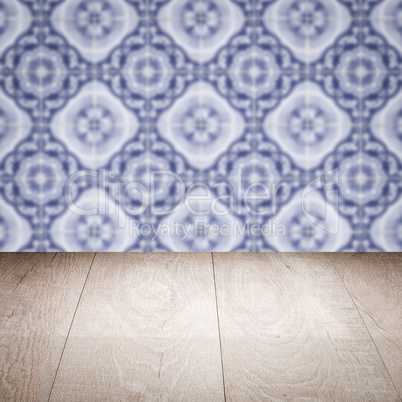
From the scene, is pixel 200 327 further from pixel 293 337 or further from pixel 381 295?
pixel 381 295

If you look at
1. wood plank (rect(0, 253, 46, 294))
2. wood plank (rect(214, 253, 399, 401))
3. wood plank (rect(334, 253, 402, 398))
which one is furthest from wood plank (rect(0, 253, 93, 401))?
wood plank (rect(334, 253, 402, 398))

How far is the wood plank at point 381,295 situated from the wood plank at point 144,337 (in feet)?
0.90

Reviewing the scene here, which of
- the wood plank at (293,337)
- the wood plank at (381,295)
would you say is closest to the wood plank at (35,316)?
the wood plank at (293,337)

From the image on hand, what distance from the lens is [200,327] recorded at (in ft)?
2.93

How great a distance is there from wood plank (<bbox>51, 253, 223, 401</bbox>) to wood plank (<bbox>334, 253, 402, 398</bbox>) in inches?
10.8

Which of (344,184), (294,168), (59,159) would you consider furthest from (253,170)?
(59,159)

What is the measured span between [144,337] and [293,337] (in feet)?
0.83

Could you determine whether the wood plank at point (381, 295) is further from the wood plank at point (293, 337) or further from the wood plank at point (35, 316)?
the wood plank at point (35, 316)

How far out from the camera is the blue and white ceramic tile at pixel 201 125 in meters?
1.25

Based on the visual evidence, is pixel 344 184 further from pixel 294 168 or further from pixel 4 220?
pixel 4 220

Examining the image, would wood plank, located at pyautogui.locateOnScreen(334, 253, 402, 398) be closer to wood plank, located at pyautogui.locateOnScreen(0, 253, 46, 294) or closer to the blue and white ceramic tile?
the blue and white ceramic tile

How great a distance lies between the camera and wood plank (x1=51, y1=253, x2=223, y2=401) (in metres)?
0.71

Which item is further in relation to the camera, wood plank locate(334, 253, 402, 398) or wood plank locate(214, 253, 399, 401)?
wood plank locate(334, 253, 402, 398)

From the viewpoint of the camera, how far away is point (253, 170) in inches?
50.9
